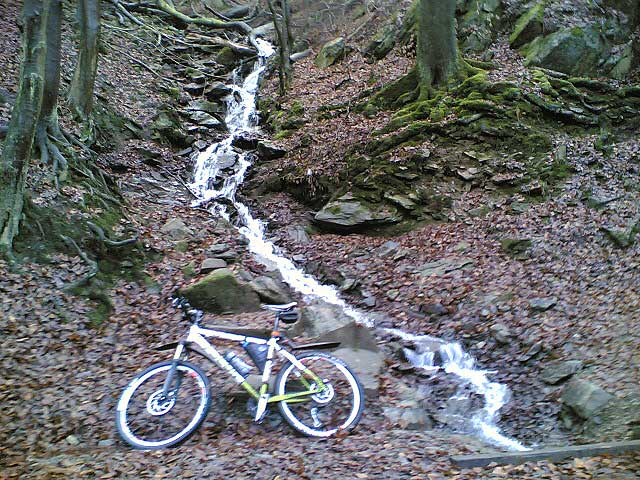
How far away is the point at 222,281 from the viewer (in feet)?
26.4

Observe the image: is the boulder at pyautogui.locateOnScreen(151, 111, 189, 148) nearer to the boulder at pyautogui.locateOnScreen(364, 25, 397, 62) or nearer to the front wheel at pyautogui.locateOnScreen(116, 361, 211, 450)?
the boulder at pyautogui.locateOnScreen(364, 25, 397, 62)

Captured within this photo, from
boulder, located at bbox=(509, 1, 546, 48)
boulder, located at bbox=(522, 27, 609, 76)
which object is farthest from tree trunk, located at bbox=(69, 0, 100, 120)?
boulder, located at bbox=(509, 1, 546, 48)

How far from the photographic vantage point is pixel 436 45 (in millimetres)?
12414

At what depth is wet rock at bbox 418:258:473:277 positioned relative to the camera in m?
9.00

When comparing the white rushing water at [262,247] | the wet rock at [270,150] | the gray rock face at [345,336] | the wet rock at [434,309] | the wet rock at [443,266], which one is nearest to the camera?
the white rushing water at [262,247]

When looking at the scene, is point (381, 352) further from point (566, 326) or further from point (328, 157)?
point (328, 157)

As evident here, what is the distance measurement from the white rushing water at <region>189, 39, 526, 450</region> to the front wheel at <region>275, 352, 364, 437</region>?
5.70 ft

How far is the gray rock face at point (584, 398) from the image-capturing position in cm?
519

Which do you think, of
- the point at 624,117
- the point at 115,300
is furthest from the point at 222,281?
the point at 624,117

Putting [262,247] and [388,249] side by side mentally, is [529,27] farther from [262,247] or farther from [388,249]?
[262,247]

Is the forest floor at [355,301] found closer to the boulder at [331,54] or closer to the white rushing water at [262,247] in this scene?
the white rushing water at [262,247]

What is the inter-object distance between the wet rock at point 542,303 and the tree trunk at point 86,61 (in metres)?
10.7

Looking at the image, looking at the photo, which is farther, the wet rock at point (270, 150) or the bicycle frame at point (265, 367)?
the wet rock at point (270, 150)

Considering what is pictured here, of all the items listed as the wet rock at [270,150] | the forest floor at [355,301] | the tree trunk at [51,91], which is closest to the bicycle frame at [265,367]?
the forest floor at [355,301]
